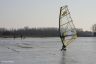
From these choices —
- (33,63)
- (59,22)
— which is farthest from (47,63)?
(59,22)

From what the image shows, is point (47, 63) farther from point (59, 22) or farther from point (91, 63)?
point (59, 22)

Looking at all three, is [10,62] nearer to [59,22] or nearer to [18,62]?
[18,62]

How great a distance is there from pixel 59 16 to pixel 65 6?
127 cm

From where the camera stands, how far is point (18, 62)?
16.9 m

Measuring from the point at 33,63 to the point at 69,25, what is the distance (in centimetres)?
1562

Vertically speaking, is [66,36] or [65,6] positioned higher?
[65,6]

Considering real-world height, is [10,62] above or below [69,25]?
below

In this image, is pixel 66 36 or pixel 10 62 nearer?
pixel 10 62

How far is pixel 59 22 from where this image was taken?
29828 mm

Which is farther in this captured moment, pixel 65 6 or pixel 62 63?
pixel 65 6

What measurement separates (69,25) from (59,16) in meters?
2.12

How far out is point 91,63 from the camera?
54.7 feet

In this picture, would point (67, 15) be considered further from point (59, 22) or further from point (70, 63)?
point (70, 63)

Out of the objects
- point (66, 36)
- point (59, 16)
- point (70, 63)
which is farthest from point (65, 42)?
point (70, 63)
